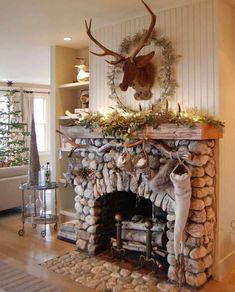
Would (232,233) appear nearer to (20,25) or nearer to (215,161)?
(215,161)

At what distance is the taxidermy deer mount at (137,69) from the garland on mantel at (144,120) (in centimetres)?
24

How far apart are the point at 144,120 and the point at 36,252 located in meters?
1.99

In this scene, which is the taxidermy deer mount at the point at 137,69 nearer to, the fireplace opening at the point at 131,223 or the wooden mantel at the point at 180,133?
the wooden mantel at the point at 180,133

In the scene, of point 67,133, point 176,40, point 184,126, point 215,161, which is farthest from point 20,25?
point 215,161

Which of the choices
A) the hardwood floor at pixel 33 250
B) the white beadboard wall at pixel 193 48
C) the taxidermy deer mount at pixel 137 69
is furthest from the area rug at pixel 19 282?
the white beadboard wall at pixel 193 48

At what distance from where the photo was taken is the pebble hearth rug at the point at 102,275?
3037 mm

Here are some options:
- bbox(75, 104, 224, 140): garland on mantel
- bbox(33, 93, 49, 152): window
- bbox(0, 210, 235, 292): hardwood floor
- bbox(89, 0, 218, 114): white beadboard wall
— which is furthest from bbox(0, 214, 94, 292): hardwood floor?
bbox(33, 93, 49, 152): window

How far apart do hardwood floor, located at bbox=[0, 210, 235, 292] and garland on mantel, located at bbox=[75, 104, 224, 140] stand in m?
1.41

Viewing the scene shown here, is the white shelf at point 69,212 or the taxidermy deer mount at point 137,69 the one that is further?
the white shelf at point 69,212

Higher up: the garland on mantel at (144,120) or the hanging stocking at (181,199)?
the garland on mantel at (144,120)

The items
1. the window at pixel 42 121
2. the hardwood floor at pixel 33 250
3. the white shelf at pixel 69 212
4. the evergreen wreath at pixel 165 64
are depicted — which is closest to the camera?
the hardwood floor at pixel 33 250

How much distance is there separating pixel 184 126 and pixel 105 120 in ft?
2.78

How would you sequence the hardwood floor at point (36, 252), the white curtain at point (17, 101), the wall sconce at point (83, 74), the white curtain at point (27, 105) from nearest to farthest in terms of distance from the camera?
the hardwood floor at point (36, 252)
the wall sconce at point (83, 74)
the white curtain at point (17, 101)
the white curtain at point (27, 105)

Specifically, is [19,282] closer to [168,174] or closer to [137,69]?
[168,174]
